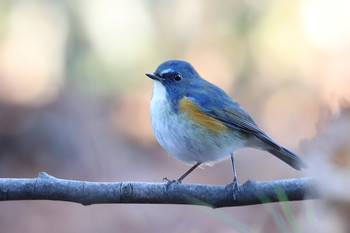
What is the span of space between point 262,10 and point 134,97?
175 cm

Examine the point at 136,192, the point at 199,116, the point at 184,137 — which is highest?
the point at 199,116

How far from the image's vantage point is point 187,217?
4.03m

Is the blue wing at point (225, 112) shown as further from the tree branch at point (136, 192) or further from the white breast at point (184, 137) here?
the tree branch at point (136, 192)

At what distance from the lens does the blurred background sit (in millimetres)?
5035

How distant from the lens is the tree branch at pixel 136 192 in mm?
1931

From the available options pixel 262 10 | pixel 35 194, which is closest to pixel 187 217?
pixel 35 194

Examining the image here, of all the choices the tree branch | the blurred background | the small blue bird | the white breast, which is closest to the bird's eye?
the small blue bird

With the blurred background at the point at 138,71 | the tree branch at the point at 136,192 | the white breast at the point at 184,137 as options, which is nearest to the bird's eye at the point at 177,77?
the white breast at the point at 184,137

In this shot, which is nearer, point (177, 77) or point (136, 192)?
point (136, 192)

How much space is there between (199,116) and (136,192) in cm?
70

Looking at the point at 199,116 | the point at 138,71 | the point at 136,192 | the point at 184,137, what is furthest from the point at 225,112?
the point at 138,71

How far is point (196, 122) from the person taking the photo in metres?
2.54

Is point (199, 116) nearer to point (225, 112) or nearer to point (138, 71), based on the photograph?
point (225, 112)

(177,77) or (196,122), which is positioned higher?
(177,77)
